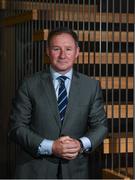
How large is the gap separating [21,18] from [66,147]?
2.50 metres

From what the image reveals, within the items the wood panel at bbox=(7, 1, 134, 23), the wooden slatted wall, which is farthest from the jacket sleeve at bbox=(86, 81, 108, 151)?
the wood panel at bbox=(7, 1, 134, 23)

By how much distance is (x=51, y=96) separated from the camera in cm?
259

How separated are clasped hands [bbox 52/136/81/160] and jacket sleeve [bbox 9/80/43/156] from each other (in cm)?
8

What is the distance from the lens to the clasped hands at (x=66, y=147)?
7.95 ft

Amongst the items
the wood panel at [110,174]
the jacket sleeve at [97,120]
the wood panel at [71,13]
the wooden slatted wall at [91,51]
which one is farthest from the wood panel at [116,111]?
the jacket sleeve at [97,120]

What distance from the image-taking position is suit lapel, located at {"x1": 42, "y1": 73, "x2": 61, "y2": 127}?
2.56m

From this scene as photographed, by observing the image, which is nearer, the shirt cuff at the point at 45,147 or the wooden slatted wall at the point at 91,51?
the shirt cuff at the point at 45,147

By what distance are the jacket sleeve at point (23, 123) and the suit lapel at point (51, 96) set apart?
96 mm

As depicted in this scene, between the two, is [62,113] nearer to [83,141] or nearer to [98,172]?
[83,141]

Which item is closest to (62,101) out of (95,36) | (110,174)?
(110,174)

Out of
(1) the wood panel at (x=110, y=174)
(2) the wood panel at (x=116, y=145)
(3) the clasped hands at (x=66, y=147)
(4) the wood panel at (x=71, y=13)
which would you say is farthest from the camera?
(4) the wood panel at (x=71, y=13)

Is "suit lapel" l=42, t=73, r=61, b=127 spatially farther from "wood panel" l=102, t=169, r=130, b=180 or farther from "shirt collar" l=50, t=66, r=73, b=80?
"wood panel" l=102, t=169, r=130, b=180

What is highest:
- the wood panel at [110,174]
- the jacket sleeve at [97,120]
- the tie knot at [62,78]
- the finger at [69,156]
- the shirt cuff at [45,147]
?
the tie knot at [62,78]

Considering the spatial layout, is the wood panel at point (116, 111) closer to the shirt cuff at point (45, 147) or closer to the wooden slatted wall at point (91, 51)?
the wooden slatted wall at point (91, 51)
